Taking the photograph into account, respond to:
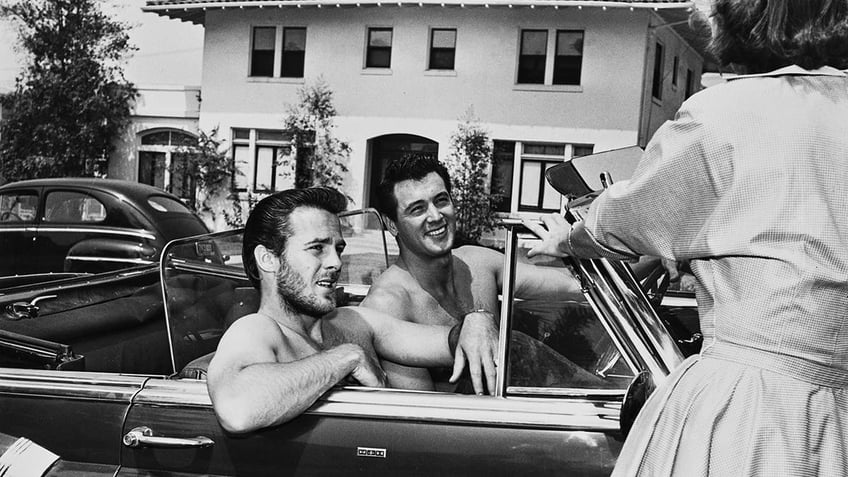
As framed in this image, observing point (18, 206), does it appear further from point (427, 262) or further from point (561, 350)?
point (561, 350)

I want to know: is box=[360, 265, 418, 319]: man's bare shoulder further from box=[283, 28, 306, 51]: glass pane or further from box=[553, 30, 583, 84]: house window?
box=[283, 28, 306, 51]: glass pane

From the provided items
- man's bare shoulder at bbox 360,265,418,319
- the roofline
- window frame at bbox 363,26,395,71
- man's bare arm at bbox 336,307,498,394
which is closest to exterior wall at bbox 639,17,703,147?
the roofline

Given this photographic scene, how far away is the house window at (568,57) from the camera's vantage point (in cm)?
1856

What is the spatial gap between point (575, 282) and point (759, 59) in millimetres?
840

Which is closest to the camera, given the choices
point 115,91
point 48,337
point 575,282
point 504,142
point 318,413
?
point 318,413

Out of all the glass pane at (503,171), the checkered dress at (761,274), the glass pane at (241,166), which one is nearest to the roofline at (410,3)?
the glass pane at (503,171)

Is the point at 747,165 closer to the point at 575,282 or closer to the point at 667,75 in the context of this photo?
the point at 575,282

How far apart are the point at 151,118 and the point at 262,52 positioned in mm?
3626

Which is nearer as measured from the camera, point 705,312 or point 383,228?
point 705,312

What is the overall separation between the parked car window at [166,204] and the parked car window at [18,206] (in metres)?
1.57

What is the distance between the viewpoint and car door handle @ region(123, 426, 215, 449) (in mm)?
2238

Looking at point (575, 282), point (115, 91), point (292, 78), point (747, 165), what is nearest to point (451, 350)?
point (575, 282)

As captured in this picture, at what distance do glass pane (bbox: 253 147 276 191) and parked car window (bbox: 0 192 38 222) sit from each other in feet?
32.6

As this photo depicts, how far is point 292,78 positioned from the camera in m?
20.2
